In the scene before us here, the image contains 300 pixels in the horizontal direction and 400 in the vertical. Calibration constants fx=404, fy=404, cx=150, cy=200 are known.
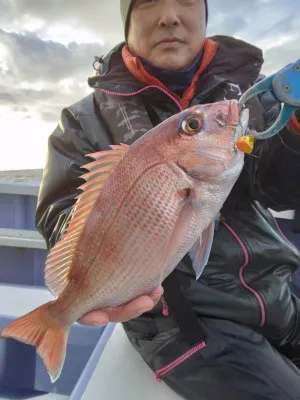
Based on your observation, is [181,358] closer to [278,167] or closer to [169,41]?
[278,167]

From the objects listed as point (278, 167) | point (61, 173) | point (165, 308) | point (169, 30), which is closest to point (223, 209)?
point (278, 167)

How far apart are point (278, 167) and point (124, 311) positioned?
3.15 ft

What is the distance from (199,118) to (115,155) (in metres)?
0.30

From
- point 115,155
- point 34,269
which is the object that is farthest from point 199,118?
point 34,269

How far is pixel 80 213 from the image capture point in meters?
1.37

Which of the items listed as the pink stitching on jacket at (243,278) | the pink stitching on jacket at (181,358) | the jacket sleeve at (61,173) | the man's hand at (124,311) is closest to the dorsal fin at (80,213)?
the man's hand at (124,311)

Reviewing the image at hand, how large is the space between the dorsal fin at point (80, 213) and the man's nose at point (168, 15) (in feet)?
2.90

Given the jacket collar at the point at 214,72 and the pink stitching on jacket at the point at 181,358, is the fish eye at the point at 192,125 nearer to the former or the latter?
the jacket collar at the point at 214,72

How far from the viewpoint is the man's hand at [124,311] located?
129 cm

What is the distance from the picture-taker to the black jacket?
5.71 ft

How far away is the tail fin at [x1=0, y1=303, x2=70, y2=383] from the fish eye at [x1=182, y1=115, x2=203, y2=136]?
29.4 inches

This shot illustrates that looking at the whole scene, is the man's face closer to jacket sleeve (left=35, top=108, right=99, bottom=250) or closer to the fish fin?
jacket sleeve (left=35, top=108, right=99, bottom=250)

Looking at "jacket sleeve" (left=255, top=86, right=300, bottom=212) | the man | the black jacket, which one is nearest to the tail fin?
the man

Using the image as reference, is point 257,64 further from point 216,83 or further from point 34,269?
point 34,269
